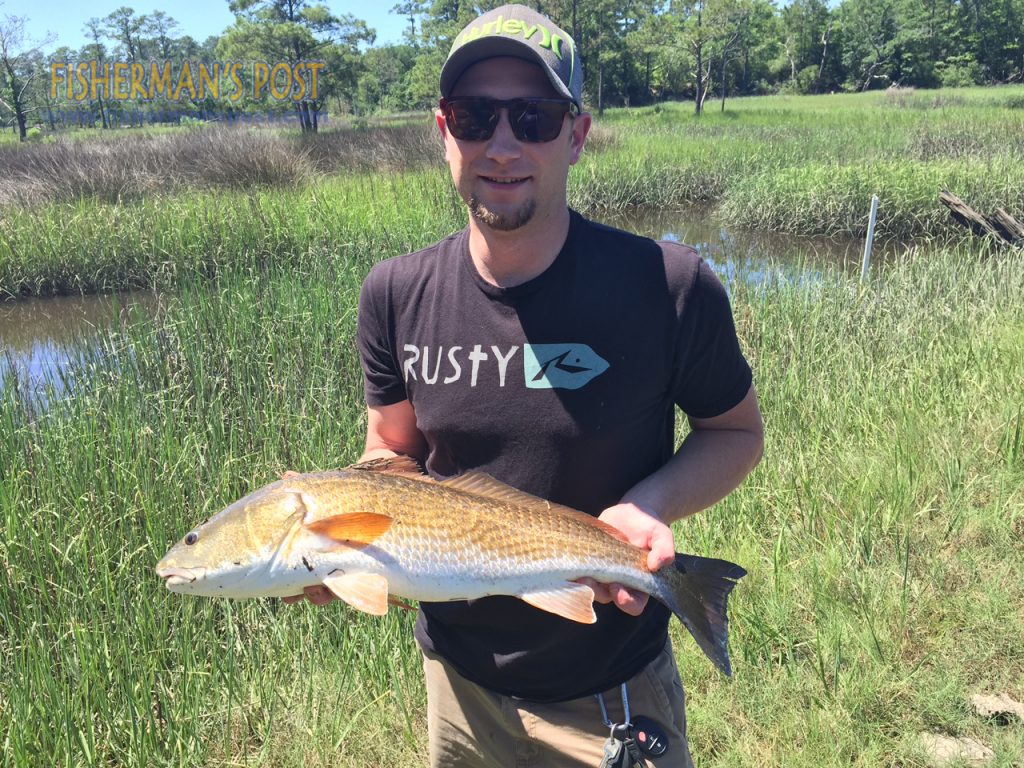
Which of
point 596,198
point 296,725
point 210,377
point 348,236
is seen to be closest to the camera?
point 296,725

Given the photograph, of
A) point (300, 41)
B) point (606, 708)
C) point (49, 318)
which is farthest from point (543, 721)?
point (300, 41)

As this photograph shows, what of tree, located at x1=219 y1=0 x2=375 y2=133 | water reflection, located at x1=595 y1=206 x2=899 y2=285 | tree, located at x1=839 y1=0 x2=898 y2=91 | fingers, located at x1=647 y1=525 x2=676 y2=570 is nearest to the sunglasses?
fingers, located at x1=647 y1=525 x2=676 y2=570

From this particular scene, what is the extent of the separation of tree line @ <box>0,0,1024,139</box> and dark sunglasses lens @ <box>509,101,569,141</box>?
125ft

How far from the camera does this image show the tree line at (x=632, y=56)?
38500mm

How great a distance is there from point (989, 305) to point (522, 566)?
694 cm

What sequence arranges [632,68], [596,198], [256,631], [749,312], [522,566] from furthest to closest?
1. [632,68]
2. [596,198]
3. [749,312]
4. [256,631]
5. [522,566]

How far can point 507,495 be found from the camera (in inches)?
66.0

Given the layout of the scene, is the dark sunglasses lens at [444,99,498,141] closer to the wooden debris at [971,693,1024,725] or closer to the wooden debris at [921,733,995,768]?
the wooden debris at [921,733,995,768]

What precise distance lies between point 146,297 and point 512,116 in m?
11.0

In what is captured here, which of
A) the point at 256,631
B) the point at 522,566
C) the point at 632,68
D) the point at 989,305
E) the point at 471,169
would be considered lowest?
the point at 256,631

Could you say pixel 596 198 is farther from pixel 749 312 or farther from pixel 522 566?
pixel 522 566

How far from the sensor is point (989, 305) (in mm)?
6773

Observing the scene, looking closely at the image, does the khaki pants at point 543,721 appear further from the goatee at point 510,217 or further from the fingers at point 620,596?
the goatee at point 510,217

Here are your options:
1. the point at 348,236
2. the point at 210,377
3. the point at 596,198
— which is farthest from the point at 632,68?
the point at 210,377
